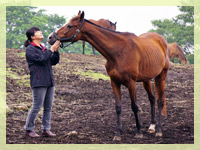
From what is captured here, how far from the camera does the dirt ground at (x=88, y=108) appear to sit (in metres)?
5.59

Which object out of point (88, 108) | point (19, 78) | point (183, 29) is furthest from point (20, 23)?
point (88, 108)

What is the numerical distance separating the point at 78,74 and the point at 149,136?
298 inches

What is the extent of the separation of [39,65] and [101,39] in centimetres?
122

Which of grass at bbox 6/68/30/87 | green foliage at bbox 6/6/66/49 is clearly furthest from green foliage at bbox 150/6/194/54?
grass at bbox 6/68/30/87

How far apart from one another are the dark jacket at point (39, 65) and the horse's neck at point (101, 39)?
741 mm

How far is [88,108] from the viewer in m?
8.48

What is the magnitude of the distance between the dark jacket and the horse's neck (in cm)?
74

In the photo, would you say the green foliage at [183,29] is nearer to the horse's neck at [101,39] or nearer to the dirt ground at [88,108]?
the dirt ground at [88,108]

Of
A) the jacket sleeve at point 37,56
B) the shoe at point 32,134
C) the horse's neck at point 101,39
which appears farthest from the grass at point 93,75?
the jacket sleeve at point 37,56

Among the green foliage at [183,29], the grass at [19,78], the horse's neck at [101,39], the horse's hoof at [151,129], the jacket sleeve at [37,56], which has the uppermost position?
the green foliage at [183,29]

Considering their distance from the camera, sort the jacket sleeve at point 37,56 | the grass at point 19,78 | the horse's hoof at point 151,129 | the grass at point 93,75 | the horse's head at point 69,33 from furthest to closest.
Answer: the grass at point 93,75
the grass at point 19,78
the horse's hoof at point 151,129
the horse's head at point 69,33
the jacket sleeve at point 37,56

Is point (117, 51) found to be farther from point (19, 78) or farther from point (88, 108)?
point (19, 78)

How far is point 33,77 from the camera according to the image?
208 inches

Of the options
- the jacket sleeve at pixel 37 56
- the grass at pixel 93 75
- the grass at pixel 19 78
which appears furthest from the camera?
the grass at pixel 93 75
